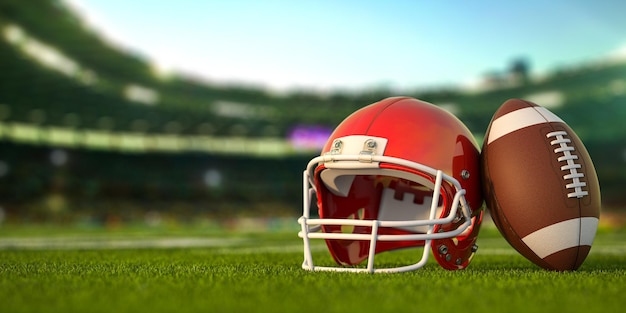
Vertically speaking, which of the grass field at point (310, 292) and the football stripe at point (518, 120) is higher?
the football stripe at point (518, 120)

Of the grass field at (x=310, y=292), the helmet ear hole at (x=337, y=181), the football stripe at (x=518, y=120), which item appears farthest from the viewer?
the helmet ear hole at (x=337, y=181)

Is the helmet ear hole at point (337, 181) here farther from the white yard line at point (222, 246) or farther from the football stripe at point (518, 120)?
the white yard line at point (222, 246)

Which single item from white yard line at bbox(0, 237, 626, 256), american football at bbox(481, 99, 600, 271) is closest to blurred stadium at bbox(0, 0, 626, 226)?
white yard line at bbox(0, 237, 626, 256)

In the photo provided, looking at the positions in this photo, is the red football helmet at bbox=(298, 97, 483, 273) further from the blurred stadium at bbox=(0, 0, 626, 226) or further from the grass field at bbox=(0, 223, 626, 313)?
the blurred stadium at bbox=(0, 0, 626, 226)

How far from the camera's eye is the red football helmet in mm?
3467

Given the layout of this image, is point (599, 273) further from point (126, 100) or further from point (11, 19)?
point (126, 100)

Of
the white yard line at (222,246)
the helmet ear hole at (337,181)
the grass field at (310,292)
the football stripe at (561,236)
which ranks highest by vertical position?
the helmet ear hole at (337,181)

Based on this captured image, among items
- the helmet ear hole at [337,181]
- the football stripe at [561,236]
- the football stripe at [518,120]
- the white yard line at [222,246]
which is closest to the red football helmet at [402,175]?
the helmet ear hole at [337,181]

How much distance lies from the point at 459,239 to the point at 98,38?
26.5m

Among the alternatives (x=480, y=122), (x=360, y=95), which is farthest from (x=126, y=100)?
(x=480, y=122)

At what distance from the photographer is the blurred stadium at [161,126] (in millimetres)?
28516

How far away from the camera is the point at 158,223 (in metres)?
30.3

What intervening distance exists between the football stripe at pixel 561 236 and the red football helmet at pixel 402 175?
14.8 inches

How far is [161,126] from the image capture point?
121 feet
